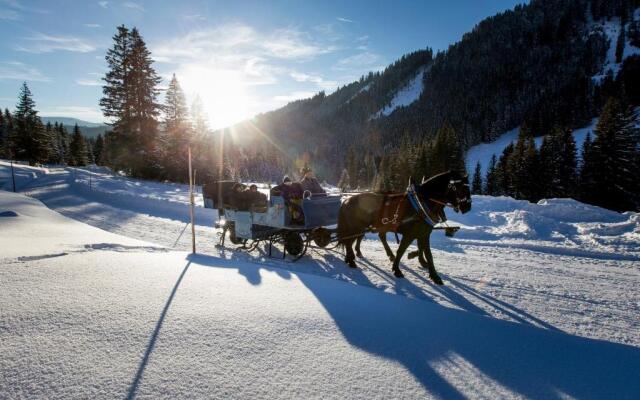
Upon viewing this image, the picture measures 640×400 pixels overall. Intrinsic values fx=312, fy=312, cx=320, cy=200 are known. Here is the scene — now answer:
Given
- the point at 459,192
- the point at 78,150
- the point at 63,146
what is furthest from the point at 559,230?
the point at 63,146

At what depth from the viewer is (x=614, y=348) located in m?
3.21

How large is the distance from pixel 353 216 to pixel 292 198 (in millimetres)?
1800

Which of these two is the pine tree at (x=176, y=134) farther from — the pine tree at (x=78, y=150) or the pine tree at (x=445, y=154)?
the pine tree at (x=78, y=150)

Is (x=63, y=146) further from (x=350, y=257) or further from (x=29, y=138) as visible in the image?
(x=350, y=257)

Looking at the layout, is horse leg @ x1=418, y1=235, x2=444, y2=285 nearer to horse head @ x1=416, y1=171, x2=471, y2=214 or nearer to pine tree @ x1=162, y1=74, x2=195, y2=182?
horse head @ x1=416, y1=171, x2=471, y2=214

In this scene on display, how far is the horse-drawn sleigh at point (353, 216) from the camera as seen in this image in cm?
678

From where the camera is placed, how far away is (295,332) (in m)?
3.18

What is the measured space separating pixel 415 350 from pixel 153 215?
15.4 meters

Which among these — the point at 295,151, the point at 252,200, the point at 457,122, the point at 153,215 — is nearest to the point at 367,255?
the point at 252,200

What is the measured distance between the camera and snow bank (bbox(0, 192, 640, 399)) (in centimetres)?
228

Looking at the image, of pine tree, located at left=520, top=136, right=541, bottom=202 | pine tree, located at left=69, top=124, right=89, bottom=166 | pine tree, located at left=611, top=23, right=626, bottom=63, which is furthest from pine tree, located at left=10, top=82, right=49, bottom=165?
pine tree, located at left=611, top=23, right=626, bottom=63

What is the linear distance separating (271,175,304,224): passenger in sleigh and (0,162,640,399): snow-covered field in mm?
2354

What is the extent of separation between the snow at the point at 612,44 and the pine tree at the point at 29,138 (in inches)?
6292

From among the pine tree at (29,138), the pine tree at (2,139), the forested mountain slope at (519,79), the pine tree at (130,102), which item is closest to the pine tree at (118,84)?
the pine tree at (130,102)
